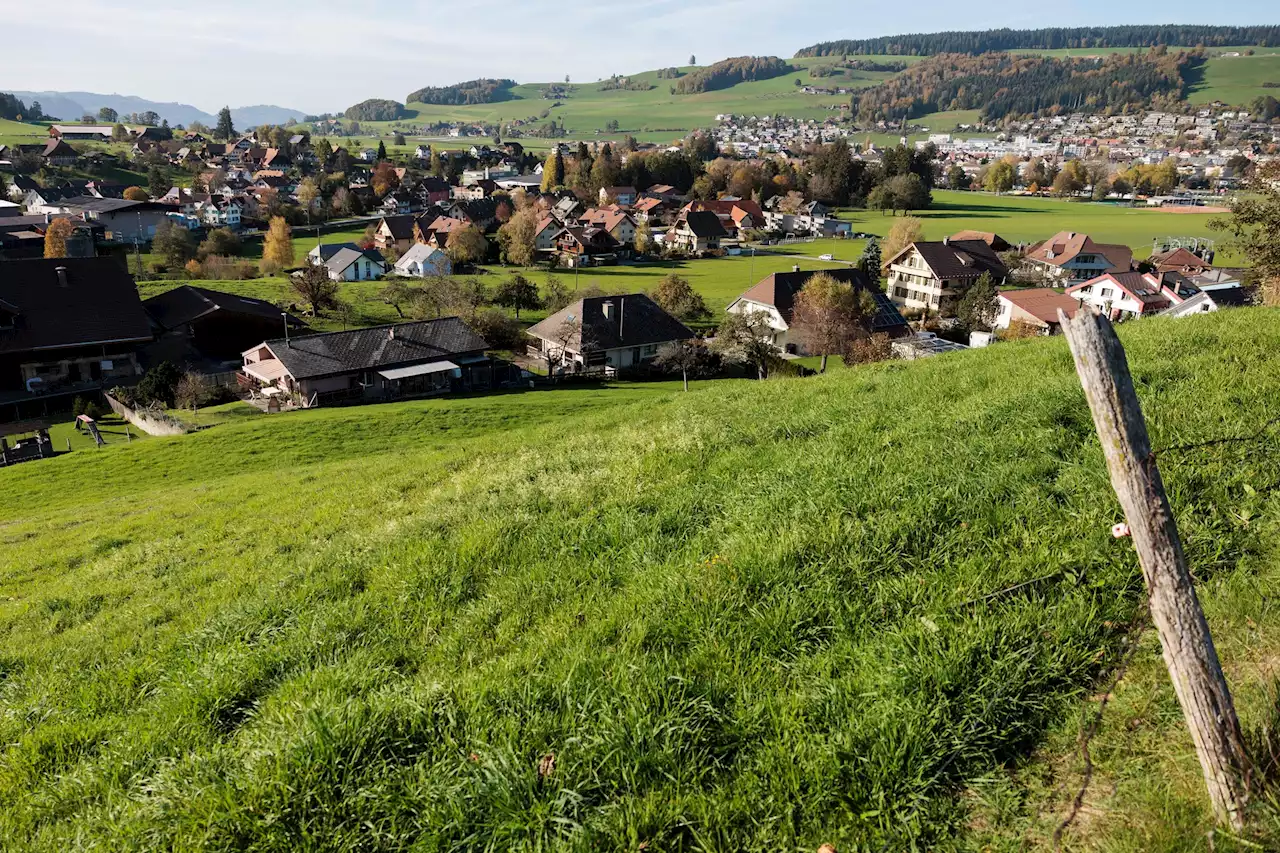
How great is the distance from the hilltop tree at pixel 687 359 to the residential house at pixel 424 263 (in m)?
38.7

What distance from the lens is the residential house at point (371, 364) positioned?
3647cm

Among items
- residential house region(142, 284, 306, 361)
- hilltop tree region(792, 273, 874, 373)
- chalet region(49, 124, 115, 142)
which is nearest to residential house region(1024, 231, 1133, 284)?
hilltop tree region(792, 273, 874, 373)

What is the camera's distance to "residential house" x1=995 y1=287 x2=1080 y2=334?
163 feet

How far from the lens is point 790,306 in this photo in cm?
5069

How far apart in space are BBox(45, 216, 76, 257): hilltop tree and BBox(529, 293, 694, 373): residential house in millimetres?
50624

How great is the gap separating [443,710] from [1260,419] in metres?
7.40

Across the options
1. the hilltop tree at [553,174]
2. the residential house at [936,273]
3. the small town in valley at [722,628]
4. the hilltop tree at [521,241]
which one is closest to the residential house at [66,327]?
the small town in valley at [722,628]

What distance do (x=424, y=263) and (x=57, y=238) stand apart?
33.2m

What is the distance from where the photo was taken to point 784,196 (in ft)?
421

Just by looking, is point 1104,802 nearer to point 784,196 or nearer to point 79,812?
point 79,812

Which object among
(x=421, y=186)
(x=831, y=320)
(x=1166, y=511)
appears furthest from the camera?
(x=421, y=186)

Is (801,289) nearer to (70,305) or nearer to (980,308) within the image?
(980,308)

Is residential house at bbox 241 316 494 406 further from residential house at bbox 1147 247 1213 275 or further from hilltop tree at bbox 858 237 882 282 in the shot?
residential house at bbox 1147 247 1213 275

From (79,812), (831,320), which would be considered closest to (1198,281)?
(831,320)
